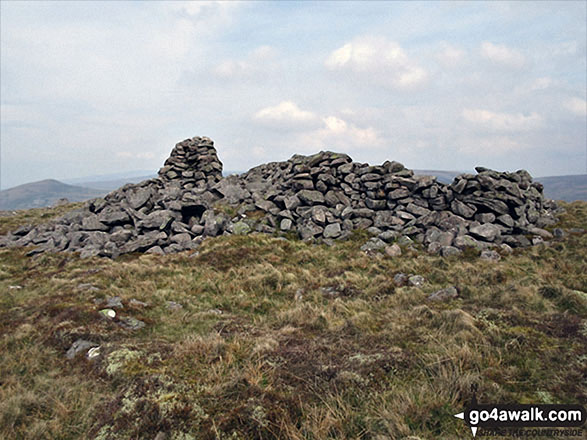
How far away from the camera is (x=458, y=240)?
1898 cm

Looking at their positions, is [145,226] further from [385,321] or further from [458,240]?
[458,240]

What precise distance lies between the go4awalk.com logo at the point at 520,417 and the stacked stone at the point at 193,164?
102 ft

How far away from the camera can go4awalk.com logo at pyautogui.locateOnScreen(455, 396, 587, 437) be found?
510 cm

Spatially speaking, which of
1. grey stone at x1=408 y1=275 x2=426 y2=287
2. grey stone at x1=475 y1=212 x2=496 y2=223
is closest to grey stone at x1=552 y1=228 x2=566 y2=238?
grey stone at x1=475 y1=212 x2=496 y2=223

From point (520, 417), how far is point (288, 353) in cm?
482

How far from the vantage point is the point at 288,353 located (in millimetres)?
7773

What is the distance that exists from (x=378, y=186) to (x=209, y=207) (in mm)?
14566

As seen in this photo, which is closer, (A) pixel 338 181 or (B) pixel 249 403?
(B) pixel 249 403

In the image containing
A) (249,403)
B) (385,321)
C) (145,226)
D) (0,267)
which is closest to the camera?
(249,403)

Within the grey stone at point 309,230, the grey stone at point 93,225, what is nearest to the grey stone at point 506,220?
the grey stone at point 309,230

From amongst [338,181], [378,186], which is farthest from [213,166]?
[378,186]

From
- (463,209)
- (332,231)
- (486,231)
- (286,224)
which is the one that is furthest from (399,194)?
(286,224)

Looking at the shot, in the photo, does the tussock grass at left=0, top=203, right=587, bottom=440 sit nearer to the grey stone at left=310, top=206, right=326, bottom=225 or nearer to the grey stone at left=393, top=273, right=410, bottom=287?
the grey stone at left=393, top=273, right=410, bottom=287

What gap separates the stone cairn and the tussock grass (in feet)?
16.9
